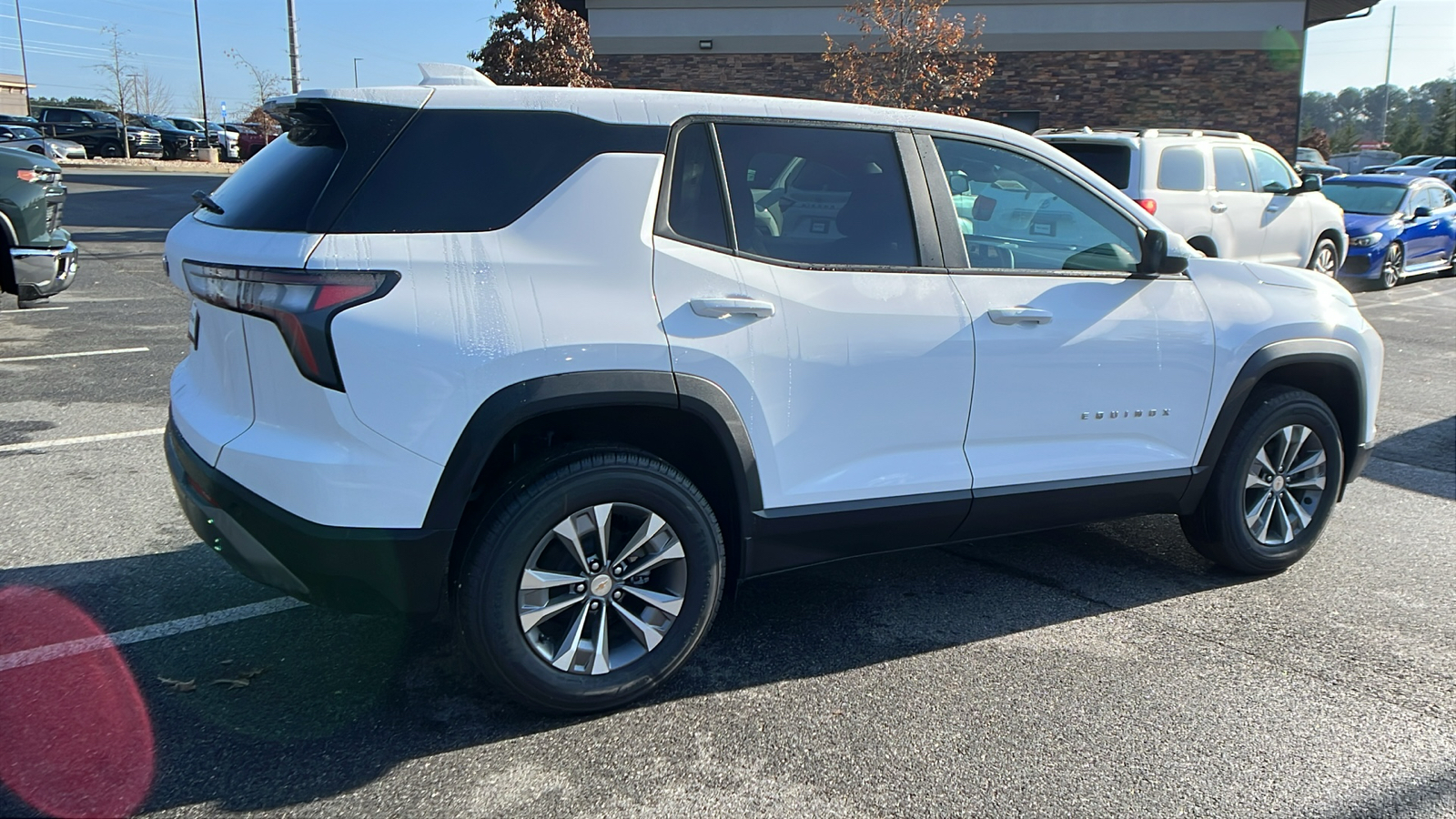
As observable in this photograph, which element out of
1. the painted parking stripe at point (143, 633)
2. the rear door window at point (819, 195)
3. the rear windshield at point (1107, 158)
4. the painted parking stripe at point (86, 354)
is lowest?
the painted parking stripe at point (143, 633)

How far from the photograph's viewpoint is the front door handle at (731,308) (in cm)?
317

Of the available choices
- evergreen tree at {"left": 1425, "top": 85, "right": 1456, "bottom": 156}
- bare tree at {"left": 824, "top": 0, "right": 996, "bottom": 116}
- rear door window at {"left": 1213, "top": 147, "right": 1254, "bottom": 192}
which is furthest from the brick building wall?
evergreen tree at {"left": 1425, "top": 85, "right": 1456, "bottom": 156}

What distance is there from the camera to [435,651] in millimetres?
3611

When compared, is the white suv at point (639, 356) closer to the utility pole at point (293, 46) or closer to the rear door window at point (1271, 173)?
the rear door window at point (1271, 173)

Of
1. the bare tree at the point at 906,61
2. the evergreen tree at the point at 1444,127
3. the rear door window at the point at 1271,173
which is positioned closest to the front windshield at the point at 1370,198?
the rear door window at the point at 1271,173

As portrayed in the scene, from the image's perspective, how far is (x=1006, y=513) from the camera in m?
3.82

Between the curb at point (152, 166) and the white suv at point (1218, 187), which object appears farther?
the curb at point (152, 166)

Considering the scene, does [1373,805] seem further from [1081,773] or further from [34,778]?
[34,778]

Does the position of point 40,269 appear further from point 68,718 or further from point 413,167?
point 413,167

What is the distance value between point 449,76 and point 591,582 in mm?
1607

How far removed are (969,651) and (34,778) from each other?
9.15 feet

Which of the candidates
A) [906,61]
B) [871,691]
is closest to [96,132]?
[906,61]

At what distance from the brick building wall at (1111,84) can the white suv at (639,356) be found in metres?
19.3

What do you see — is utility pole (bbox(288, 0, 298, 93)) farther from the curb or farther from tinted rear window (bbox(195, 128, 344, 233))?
tinted rear window (bbox(195, 128, 344, 233))
